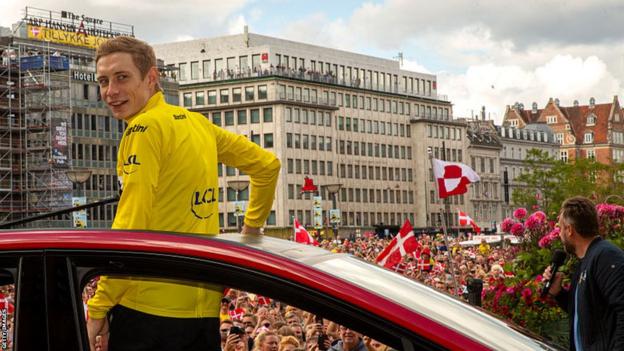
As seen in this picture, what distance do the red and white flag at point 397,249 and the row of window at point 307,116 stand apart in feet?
314

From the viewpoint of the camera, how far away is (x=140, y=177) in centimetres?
416

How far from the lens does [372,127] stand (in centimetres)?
13600

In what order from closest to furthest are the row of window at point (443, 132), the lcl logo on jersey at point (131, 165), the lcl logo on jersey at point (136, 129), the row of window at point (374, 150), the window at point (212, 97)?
the lcl logo on jersey at point (131, 165) < the lcl logo on jersey at point (136, 129) < the window at point (212, 97) < the row of window at point (374, 150) < the row of window at point (443, 132)

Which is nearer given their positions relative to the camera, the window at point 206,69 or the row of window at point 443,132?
the window at point 206,69

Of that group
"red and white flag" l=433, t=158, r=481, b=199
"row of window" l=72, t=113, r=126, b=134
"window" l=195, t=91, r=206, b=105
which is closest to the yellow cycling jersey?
"red and white flag" l=433, t=158, r=481, b=199

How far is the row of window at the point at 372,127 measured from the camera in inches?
5172

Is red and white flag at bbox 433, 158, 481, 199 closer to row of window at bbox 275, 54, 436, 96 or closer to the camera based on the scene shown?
the camera

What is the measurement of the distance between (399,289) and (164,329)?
2.29 feet

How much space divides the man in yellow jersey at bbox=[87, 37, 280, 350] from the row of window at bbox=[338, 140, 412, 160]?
126 metres

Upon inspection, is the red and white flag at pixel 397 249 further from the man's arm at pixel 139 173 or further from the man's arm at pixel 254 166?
the man's arm at pixel 139 173

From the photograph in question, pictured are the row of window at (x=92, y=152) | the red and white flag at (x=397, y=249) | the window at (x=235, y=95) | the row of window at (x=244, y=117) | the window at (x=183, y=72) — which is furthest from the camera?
the window at (x=183, y=72)

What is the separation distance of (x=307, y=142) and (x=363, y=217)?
12.3 metres

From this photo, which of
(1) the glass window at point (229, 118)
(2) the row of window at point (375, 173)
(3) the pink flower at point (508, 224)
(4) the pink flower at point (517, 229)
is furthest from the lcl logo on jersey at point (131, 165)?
(2) the row of window at point (375, 173)

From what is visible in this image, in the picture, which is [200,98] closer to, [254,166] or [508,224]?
[508,224]
